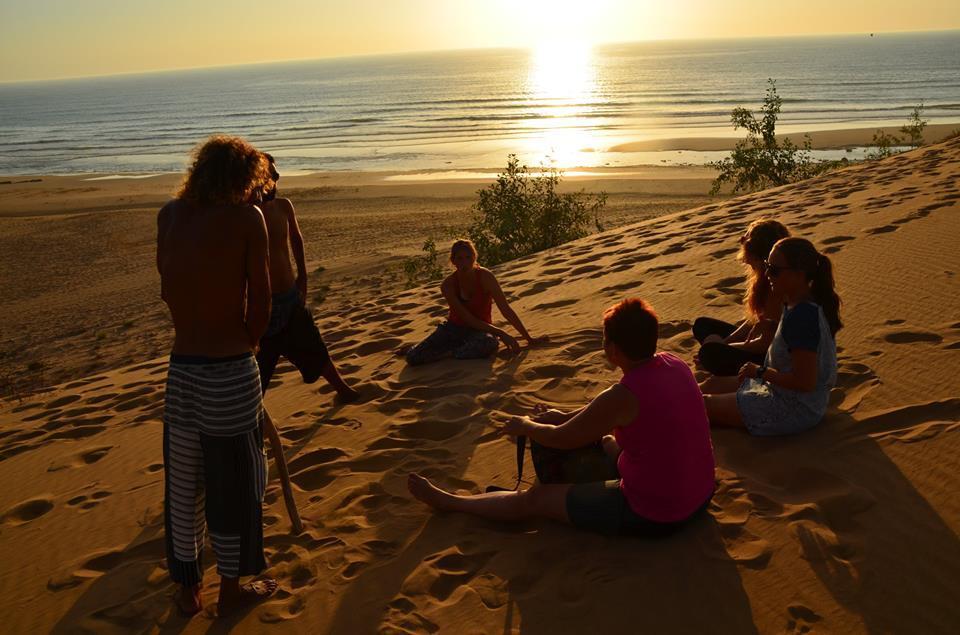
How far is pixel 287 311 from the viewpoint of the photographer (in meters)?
4.94

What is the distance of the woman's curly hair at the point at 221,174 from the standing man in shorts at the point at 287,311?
1.87 metres

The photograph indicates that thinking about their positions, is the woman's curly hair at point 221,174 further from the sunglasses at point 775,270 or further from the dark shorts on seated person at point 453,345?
the dark shorts on seated person at point 453,345

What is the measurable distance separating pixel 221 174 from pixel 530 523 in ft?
6.41

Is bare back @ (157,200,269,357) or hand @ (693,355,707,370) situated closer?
bare back @ (157,200,269,357)

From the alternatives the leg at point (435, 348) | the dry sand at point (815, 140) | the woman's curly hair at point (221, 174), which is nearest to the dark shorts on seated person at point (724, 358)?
the leg at point (435, 348)

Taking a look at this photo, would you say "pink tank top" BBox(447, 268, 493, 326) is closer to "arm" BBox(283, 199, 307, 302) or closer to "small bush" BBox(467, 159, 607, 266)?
"arm" BBox(283, 199, 307, 302)

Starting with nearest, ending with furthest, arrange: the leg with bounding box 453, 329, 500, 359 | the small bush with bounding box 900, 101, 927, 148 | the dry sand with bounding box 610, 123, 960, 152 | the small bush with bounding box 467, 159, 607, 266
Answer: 1. the leg with bounding box 453, 329, 500, 359
2. the small bush with bounding box 467, 159, 607, 266
3. the small bush with bounding box 900, 101, 927, 148
4. the dry sand with bounding box 610, 123, 960, 152

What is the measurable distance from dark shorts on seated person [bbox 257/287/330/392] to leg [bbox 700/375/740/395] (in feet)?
7.87

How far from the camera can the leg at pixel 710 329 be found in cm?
492

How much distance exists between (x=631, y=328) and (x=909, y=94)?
170 ft

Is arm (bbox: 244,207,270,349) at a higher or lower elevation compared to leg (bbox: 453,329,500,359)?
higher

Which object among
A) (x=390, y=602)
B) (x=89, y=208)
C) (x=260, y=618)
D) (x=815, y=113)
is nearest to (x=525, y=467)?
(x=390, y=602)

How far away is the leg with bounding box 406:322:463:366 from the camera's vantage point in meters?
5.91

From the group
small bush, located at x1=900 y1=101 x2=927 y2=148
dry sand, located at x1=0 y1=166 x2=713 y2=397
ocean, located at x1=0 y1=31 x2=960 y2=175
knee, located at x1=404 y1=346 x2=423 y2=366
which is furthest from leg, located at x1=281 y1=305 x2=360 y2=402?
ocean, located at x1=0 y1=31 x2=960 y2=175
